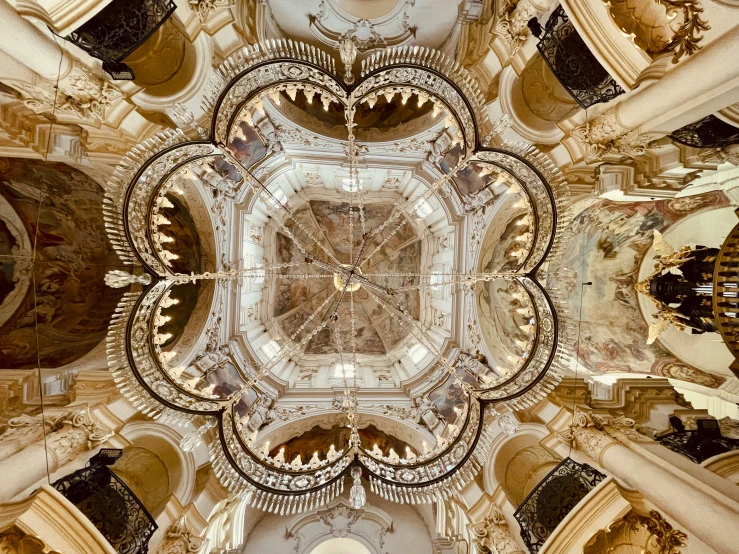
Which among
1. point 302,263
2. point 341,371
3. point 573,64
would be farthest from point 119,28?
point 341,371

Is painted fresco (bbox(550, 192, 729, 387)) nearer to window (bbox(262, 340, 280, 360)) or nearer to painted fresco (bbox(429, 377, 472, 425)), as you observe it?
painted fresco (bbox(429, 377, 472, 425))

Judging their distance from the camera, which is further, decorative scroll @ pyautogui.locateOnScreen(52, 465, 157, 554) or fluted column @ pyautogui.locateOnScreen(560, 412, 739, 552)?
decorative scroll @ pyautogui.locateOnScreen(52, 465, 157, 554)

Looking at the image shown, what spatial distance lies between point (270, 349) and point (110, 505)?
4.60 m

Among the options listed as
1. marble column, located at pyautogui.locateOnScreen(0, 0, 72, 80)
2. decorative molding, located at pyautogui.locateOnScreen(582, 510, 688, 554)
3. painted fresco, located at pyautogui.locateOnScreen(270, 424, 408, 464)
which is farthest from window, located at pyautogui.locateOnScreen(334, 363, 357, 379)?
marble column, located at pyautogui.locateOnScreen(0, 0, 72, 80)

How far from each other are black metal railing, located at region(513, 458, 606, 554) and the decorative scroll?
5241 millimetres

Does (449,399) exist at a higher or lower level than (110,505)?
higher

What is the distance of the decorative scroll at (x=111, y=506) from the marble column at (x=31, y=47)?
16.0 ft

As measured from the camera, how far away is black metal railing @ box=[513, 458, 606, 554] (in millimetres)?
4863

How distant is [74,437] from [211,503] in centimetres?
241

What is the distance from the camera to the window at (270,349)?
8713 mm

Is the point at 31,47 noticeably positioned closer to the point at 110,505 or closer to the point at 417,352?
the point at 110,505

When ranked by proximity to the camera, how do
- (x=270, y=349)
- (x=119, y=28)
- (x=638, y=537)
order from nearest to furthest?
1. (x=119, y=28)
2. (x=638, y=537)
3. (x=270, y=349)

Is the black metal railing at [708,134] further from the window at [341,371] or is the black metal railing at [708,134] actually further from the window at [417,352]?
Answer: the window at [341,371]

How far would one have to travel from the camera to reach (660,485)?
4156 millimetres
